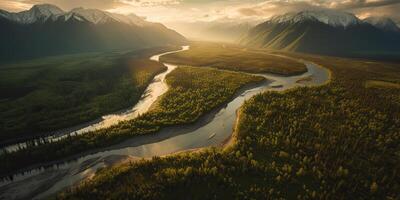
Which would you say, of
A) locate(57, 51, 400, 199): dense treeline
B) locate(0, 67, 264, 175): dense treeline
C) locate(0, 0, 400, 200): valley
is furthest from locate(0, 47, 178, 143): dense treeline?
locate(57, 51, 400, 199): dense treeline

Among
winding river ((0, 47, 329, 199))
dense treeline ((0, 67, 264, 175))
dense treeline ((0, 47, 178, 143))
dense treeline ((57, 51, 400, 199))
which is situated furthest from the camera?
dense treeline ((0, 47, 178, 143))

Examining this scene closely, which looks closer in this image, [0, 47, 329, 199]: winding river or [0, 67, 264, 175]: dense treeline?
[0, 47, 329, 199]: winding river

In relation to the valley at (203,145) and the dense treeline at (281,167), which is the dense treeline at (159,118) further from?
the dense treeline at (281,167)

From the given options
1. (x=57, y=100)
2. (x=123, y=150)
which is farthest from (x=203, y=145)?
(x=57, y=100)

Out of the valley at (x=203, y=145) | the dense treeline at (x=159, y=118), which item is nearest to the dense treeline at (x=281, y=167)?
the valley at (x=203, y=145)

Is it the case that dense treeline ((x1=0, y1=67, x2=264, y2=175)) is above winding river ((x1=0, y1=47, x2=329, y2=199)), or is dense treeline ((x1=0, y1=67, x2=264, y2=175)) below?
above

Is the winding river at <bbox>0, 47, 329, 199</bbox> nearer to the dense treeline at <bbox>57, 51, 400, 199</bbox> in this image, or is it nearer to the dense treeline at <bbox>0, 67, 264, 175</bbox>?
the dense treeline at <bbox>0, 67, 264, 175</bbox>
